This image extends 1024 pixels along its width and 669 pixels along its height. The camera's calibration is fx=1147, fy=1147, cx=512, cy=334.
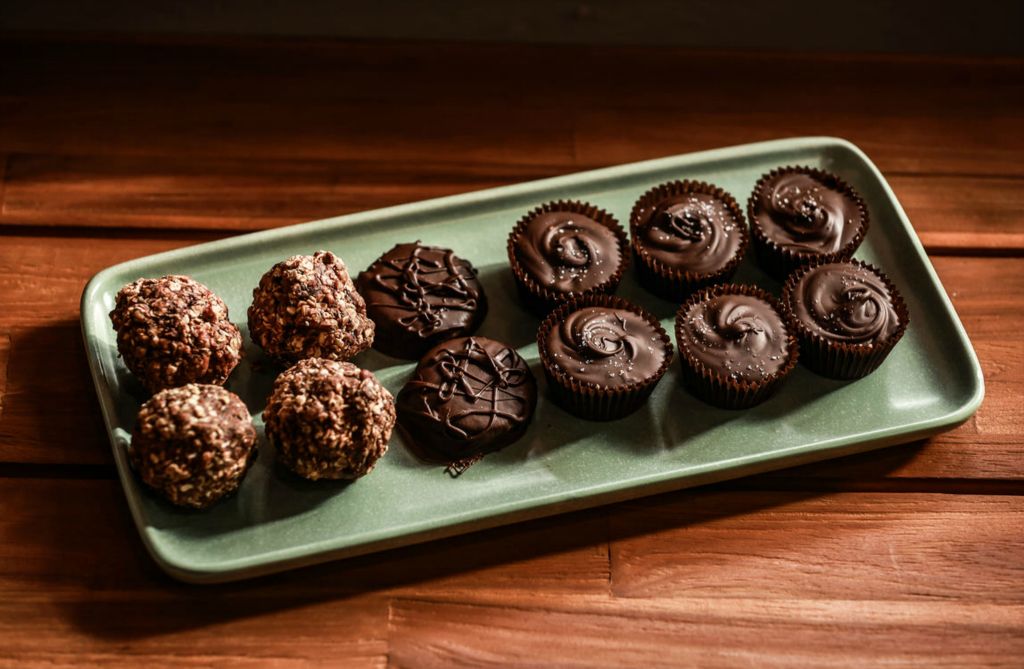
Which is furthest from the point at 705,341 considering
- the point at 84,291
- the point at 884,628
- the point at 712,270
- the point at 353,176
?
the point at 84,291

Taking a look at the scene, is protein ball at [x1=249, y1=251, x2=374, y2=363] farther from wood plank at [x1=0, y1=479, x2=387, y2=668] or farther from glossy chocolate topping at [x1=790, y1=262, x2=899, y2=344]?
glossy chocolate topping at [x1=790, y1=262, x2=899, y2=344]

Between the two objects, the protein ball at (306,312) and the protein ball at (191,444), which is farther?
the protein ball at (306,312)

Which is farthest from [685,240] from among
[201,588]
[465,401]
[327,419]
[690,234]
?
[201,588]

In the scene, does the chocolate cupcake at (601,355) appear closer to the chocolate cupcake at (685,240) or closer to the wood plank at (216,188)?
the chocolate cupcake at (685,240)

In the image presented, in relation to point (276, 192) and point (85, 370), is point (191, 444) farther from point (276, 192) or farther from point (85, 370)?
point (276, 192)

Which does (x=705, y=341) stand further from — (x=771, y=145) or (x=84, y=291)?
(x=84, y=291)

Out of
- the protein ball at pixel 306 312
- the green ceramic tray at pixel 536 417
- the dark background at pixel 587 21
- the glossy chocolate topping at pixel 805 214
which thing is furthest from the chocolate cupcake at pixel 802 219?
the protein ball at pixel 306 312
